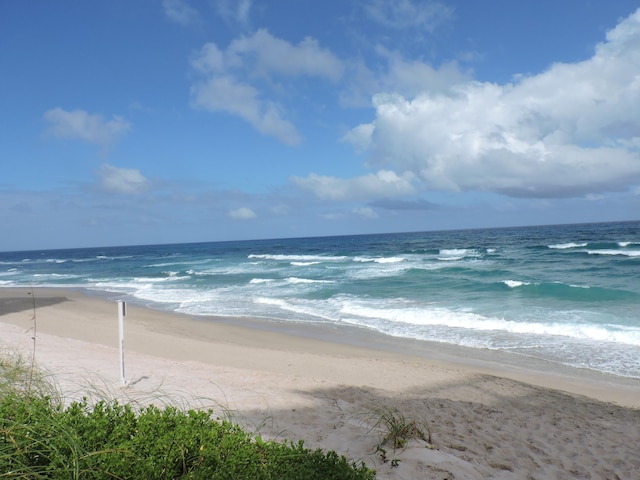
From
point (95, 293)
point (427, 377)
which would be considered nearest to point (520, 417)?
point (427, 377)

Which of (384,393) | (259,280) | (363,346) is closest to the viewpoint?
(384,393)

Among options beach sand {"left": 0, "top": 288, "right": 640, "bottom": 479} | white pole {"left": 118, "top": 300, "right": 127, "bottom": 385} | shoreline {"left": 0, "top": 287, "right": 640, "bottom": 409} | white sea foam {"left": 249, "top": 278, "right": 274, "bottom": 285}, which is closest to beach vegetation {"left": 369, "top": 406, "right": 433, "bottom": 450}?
beach sand {"left": 0, "top": 288, "right": 640, "bottom": 479}

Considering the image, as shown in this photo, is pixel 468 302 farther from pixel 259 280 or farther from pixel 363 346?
pixel 259 280

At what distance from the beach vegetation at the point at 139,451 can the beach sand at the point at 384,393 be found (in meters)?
1.11

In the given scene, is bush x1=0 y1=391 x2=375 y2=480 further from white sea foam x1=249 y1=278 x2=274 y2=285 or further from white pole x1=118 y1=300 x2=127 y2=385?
white sea foam x1=249 y1=278 x2=274 y2=285

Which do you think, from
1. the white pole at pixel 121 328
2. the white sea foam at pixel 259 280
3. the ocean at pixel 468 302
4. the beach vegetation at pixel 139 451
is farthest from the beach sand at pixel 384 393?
the white sea foam at pixel 259 280

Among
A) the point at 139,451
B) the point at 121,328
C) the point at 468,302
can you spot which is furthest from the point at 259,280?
the point at 139,451

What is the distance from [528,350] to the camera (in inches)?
447

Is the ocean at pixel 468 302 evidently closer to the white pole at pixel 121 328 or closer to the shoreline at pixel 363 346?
the shoreline at pixel 363 346

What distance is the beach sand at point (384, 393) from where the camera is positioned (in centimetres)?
484

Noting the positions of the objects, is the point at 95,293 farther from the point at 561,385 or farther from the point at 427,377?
the point at 561,385

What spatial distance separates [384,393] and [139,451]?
515cm

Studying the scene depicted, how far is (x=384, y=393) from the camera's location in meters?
7.61

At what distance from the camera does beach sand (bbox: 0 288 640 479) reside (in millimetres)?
4844
